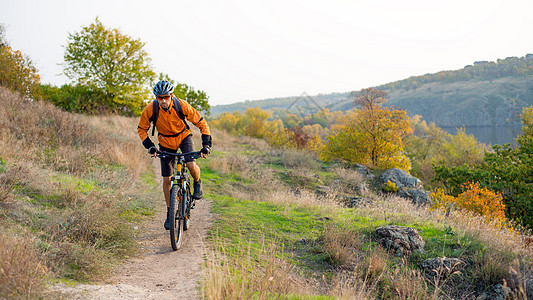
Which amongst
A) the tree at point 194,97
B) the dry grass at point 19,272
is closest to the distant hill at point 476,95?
the tree at point 194,97

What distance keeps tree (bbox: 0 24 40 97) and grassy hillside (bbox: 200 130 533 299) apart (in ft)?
46.5

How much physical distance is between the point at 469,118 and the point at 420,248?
150913mm

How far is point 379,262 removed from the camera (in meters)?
4.98

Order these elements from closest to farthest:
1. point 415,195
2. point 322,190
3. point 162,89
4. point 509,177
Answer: point 162,89 < point 322,190 < point 415,195 < point 509,177

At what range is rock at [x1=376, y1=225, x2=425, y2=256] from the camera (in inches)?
236

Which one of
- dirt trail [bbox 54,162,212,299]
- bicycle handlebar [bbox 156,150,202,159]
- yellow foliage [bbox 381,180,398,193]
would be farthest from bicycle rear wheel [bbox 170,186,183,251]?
yellow foliage [bbox 381,180,398,193]

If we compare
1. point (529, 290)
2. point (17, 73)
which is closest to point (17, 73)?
point (17, 73)

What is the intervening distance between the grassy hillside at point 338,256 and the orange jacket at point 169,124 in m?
1.70

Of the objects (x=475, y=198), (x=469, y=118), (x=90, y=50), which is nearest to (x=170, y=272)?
(x=475, y=198)

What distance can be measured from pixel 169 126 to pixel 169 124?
35mm

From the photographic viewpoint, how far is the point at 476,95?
137 metres

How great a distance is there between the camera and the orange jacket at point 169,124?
493 cm

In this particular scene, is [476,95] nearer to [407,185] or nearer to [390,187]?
[407,185]

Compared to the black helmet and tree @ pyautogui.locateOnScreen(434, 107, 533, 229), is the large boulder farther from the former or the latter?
the black helmet
